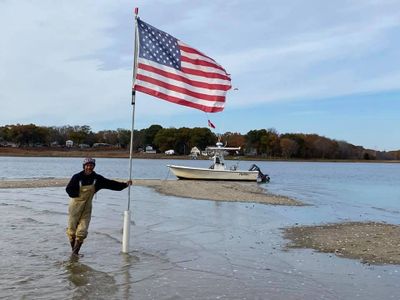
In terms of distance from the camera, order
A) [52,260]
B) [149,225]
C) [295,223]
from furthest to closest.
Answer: [295,223] → [149,225] → [52,260]

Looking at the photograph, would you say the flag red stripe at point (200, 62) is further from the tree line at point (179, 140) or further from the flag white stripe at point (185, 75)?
the tree line at point (179, 140)

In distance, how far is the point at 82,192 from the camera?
10523 millimetres

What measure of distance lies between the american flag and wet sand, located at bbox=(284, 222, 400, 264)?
4729 mm

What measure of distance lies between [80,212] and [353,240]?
8041mm

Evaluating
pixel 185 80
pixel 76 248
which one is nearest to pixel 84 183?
pixel 76 248

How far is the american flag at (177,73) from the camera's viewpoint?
425 inches

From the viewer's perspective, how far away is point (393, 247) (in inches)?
530

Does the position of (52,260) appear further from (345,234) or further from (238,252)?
(345,234)

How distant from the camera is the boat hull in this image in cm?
4734

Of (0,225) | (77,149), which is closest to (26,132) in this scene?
(77,149)

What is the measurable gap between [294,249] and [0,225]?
347 inches

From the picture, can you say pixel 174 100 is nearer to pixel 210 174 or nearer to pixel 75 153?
pixel 210 174

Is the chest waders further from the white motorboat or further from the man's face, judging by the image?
the white motorboat

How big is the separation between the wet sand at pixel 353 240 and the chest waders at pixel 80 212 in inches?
218
